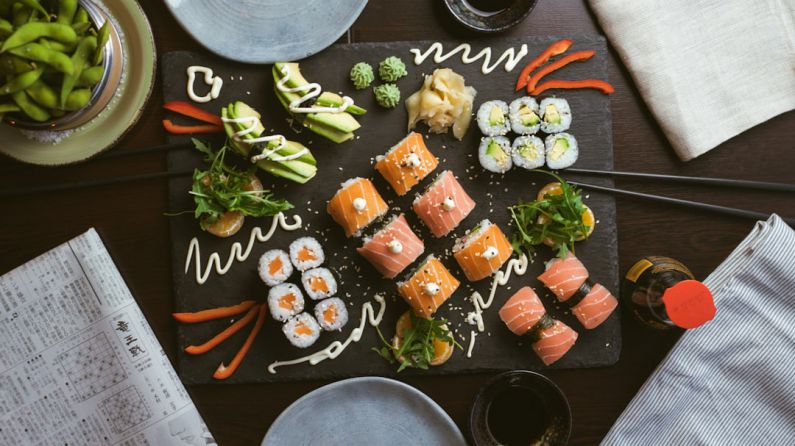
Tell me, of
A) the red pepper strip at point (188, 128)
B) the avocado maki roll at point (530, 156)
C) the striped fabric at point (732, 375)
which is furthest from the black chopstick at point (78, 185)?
the striped fabric at point (732, 375)

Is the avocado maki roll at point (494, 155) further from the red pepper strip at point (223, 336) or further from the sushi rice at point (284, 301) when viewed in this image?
the red pepper strip at point (223, 336)

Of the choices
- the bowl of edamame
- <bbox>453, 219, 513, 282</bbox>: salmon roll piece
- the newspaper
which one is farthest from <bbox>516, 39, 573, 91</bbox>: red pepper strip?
the newspaper

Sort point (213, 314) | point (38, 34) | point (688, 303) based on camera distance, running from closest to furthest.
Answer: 1. point (38, 34)
2. point (688, 303)
3. point (213, 314)

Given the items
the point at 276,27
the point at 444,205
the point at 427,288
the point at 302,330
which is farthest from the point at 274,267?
the point at 276,27

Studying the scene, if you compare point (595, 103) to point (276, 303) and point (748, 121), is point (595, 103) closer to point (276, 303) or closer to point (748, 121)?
point (748, 121)

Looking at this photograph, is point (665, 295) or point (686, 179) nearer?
point (665, 295)

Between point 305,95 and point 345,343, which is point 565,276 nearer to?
point 345,343

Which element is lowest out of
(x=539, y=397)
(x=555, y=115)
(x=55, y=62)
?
(x=539, y=397)

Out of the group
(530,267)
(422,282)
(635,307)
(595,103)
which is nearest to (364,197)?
(422,282)
